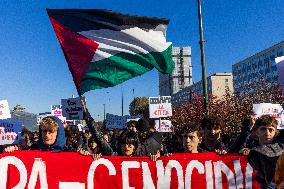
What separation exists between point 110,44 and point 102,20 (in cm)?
34

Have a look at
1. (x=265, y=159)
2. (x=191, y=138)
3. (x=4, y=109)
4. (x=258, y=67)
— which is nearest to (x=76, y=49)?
(x=191, y=138)

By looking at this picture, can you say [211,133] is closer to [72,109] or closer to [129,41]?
[129,41]

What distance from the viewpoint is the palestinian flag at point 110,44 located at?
5.87 m

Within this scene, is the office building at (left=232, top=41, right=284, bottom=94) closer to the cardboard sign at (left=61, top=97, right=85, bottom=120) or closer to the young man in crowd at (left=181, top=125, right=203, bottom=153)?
the cardboard sign at (left=61, top=97, right=85, bottom=120)

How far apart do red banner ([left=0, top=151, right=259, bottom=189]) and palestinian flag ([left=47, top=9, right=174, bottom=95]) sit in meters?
0.96

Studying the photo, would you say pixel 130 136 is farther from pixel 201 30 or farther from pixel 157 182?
pixel 201 30

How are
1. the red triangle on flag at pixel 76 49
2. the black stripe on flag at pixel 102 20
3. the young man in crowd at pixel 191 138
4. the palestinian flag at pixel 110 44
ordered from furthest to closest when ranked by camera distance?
the black stripe on flag at pixel 102 20 → the palestinian flag at pixel 110 44 → the red triangle on flag at pixel 76 49 → the young man in crowd at pixel 191 138

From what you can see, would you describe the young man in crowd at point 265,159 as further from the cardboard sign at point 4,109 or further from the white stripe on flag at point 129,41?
the cardboard sign at point 4,109

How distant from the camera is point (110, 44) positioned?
6152mm

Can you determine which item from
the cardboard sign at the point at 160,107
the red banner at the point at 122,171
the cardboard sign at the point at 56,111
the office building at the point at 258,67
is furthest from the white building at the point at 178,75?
the red banner at the point at 122,171

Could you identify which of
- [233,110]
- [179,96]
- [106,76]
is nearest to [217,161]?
[106,76]

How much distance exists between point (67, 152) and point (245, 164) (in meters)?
2.19

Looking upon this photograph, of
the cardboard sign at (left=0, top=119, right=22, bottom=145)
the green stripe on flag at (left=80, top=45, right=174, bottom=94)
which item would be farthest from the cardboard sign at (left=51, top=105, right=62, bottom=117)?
the green stripe on flag at (left=80, top=45, right=174, bottom=94)

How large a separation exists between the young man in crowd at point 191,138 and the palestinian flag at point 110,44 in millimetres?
845
